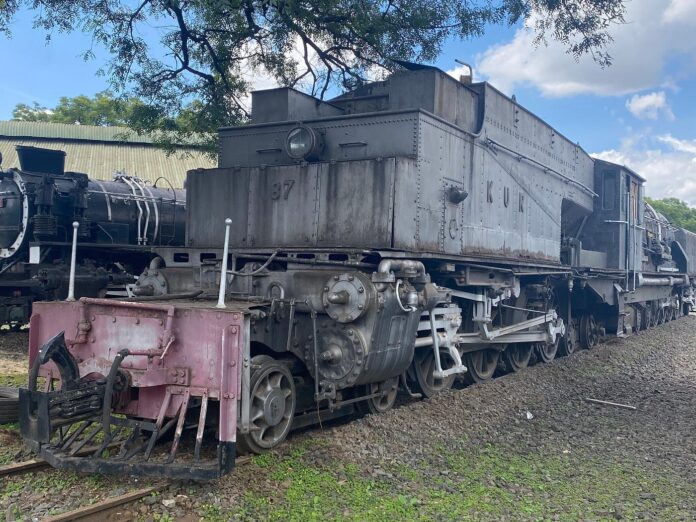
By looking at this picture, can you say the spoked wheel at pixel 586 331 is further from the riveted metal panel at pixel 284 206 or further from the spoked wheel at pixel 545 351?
the riveted metal panel at pixel 284 206

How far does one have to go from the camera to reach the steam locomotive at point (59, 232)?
10992 millimetres

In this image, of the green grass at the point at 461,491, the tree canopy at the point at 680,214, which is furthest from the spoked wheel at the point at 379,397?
the tree canopy at the point at 680,214

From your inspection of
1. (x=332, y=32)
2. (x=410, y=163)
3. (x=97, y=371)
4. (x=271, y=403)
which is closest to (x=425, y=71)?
(x=410, y=163)

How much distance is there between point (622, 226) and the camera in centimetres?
1376

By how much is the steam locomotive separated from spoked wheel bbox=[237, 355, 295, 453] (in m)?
5.69

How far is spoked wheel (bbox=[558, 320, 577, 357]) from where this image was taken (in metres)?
12.5

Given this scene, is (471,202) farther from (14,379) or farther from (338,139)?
(14,379)

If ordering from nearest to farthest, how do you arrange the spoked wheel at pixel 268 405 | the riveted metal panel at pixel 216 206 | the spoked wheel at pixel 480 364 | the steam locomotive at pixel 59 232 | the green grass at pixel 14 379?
1. the spoked wheel at pixel 268 405
2. the riveted metal panel at pixel 216 206
3. the green grass at pixel 14 379
4. the spoked wheel at pixel 480 364
5. the steam locomotive at pixel 59 232

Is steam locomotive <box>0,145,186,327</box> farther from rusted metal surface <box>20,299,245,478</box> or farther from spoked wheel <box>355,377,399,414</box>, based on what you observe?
rusted metal surface <box>20,299,245,478</box>

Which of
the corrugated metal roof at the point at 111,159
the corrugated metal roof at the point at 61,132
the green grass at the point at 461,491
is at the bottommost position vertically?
the green grass at the point at 461,491

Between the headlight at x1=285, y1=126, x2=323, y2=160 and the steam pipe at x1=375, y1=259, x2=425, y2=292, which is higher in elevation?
the headlight at x1=285, y1=126, x2=323, y2=160

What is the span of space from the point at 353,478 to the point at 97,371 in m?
2.21

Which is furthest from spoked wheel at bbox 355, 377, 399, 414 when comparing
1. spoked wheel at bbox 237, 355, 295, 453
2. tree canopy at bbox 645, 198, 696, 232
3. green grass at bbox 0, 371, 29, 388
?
tree canopy at bbox 645, 198, 696, 232

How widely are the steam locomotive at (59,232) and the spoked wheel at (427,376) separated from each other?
5.10m
